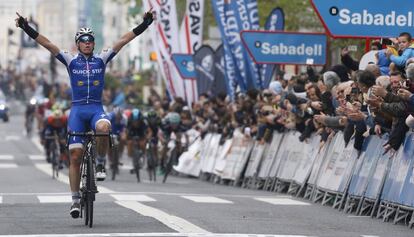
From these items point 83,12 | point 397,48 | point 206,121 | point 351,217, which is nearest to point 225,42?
point 206,121

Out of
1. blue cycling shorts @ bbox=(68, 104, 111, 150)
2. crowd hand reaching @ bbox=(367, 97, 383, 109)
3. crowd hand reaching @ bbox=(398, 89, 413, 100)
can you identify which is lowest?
blue cycling shorts @ bbox=(68, 104, 111, 150)

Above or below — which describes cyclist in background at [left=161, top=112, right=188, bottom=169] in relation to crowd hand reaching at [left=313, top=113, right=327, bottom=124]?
below

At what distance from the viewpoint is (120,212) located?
18391 millimetres

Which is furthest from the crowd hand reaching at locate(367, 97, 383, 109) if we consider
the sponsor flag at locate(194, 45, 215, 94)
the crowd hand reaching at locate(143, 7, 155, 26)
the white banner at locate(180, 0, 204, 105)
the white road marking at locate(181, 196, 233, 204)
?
the sponsor flag at locate(194, 45, 215, 94)

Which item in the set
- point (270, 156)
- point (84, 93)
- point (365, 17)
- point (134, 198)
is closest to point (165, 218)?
point (84, 93)

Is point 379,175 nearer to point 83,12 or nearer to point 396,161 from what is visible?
point 396,161

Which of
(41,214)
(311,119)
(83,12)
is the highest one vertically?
(83,12)

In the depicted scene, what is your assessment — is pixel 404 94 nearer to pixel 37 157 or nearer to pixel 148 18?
pixel 148 18

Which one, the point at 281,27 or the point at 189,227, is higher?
the point at 281,27

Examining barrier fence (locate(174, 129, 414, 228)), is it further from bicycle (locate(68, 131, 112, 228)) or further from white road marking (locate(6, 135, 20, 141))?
white road marking (locate(6, 135, 20, 141))

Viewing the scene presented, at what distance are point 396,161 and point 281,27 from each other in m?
14.2

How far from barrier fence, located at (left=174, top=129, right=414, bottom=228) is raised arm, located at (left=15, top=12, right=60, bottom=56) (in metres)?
4.30

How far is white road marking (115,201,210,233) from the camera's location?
51.2 ft

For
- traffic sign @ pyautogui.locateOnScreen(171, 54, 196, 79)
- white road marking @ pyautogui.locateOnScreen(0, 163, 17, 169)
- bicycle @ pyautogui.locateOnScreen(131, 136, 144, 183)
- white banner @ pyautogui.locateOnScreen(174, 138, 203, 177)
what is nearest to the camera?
bicycle @ pyautogui.locateOnScreen(131, 136, 144, 183)
